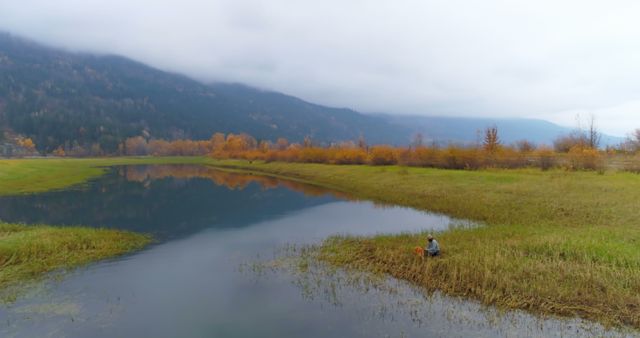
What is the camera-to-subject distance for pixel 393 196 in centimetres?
6253

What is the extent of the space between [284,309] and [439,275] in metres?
10.3

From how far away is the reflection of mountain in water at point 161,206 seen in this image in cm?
4416

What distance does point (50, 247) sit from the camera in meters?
29.8

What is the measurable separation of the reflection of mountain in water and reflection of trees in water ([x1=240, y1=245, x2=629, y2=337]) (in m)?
20.8

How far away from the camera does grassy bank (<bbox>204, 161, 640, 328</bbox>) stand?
785 inches

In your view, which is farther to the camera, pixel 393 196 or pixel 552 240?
pixel 393 196

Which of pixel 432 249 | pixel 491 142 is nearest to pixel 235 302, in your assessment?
pixel 432 249

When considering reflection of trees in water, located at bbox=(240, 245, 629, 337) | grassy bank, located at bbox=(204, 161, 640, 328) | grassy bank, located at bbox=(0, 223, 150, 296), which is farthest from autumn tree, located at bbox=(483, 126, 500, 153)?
grassy bank, located at bbox=(0, 223, 150, 296)

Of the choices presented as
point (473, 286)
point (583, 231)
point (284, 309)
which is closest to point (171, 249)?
point (284, 309)

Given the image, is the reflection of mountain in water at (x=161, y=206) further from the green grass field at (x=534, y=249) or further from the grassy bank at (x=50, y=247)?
the green grass field at (x=534, y=249)

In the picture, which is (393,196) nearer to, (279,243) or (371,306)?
(279,243)

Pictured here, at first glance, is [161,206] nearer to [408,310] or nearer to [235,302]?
[235,302]

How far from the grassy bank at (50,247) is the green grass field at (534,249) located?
1841 cm

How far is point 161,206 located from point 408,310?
48.1m
